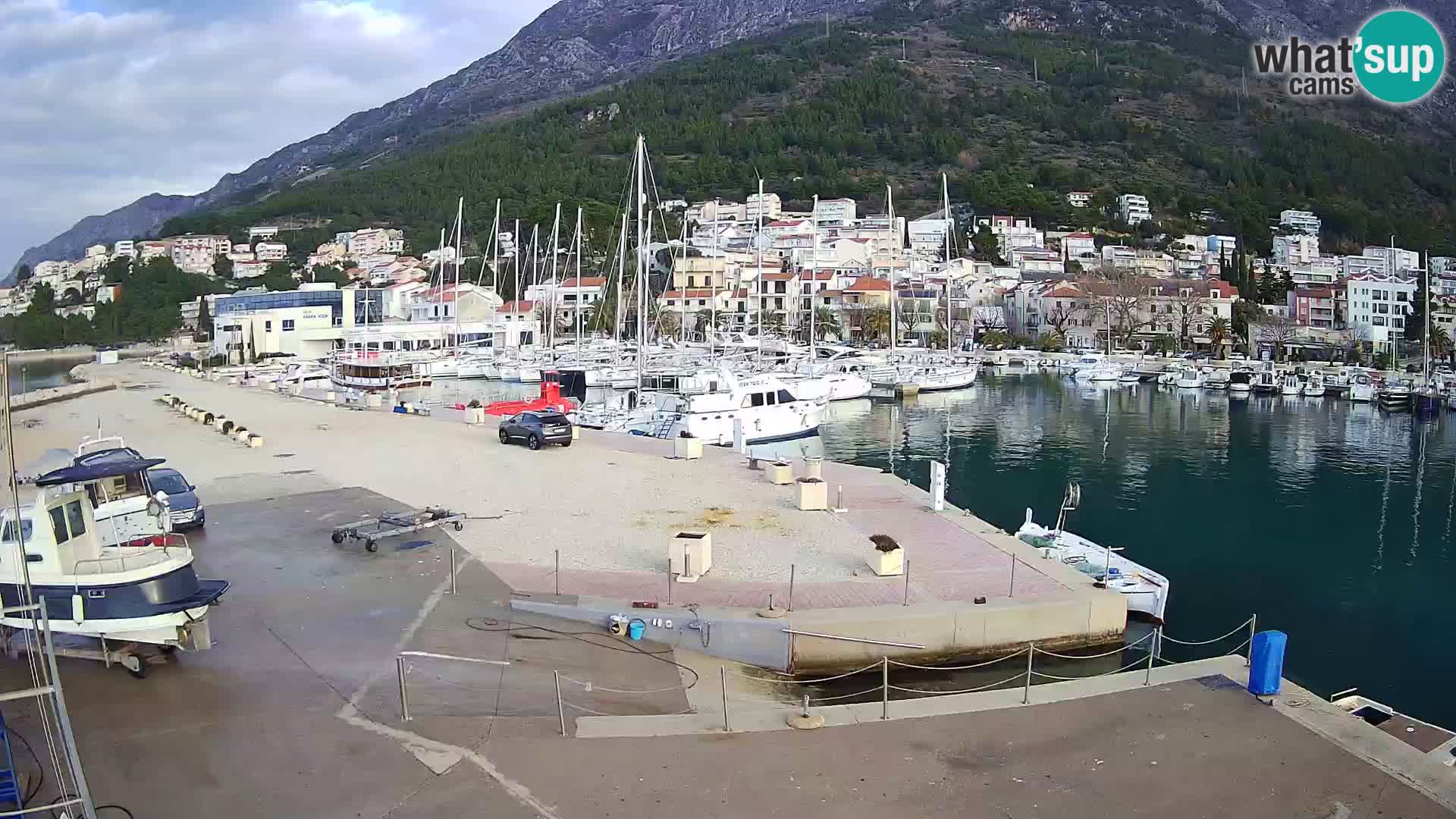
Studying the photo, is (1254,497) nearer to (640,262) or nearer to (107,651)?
(640,262)

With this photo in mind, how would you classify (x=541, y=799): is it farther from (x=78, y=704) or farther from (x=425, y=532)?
(x=425, y=532)

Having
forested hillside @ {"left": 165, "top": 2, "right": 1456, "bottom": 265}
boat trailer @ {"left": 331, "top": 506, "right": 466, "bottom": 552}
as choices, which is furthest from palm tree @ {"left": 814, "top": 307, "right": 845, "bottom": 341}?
boat trailer @ {"left": 331, "top": 506, "right": 466, "bottom": 552}

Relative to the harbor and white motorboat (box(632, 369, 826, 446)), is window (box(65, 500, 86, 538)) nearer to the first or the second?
the harbor

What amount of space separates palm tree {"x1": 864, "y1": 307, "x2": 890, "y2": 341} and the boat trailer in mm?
81953

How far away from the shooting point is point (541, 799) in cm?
777

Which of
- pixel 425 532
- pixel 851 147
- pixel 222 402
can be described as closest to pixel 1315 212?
pixel 851 147

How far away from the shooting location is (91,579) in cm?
992

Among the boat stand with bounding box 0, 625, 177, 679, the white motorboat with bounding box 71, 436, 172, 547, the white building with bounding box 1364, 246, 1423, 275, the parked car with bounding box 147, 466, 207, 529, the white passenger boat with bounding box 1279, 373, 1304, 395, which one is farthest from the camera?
the white building with bounding box 1364, 246, 1423, 275

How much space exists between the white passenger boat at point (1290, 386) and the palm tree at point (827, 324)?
42.4 meters

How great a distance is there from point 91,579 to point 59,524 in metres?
0.82

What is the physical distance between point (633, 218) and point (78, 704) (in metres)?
116

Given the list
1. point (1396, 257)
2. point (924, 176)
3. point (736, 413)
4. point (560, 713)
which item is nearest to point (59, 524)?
point (560, 713)

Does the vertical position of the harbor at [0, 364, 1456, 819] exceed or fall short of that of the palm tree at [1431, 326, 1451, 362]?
it falls short

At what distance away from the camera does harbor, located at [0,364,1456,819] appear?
795cm
